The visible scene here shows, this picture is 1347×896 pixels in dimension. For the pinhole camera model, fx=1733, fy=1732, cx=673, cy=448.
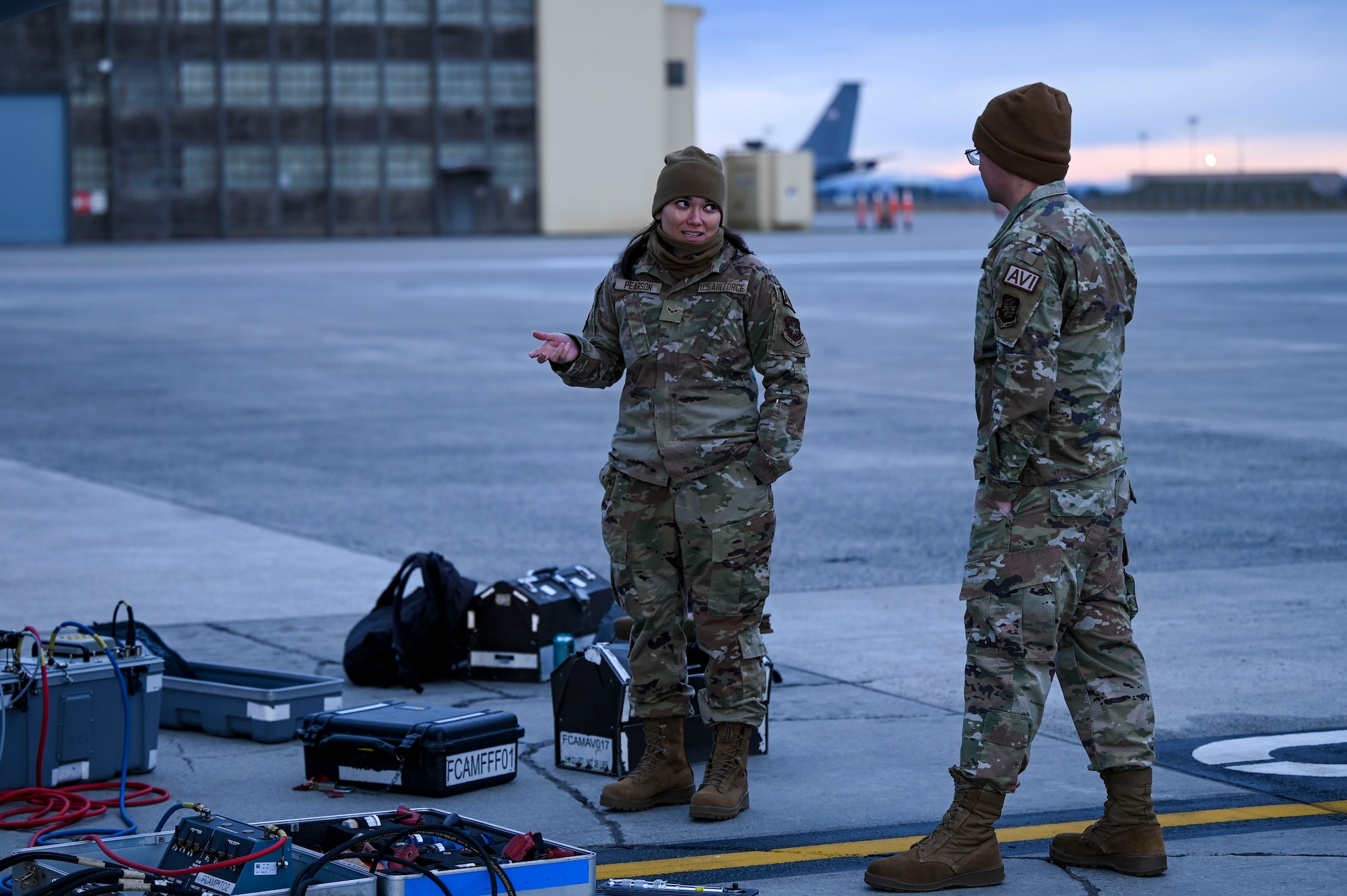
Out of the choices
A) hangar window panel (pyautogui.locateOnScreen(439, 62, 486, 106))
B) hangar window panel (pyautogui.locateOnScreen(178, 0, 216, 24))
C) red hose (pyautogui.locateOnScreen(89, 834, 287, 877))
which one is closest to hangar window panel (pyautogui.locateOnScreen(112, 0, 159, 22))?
hangar window panel (pyautogui.locateOnScreen(178, 0, 216, 24))

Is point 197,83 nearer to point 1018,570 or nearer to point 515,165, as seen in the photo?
point 515,165

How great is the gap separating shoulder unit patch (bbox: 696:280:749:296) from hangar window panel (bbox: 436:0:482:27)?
2979 inches

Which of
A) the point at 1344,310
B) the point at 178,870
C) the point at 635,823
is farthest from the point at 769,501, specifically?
the point at 1344,310

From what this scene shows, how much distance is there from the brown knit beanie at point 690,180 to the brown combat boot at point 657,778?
1628 mm

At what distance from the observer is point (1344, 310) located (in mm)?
28375

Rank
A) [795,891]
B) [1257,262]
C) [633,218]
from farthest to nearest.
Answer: [633,218] < [1257,262] < [795,891]

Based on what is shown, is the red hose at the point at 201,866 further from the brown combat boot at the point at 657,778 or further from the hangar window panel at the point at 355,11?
the hangar window panel at the point at 355,11

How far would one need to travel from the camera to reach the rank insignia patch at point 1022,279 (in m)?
4.42

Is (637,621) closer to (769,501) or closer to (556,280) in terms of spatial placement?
(769,501)

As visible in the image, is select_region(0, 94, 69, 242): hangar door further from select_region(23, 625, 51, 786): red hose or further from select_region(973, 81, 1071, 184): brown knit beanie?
select_region(973, 81, 1071, 184): brown knit beanie

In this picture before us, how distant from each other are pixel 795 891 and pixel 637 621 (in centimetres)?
115

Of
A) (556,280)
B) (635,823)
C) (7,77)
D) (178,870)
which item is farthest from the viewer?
(7,77)

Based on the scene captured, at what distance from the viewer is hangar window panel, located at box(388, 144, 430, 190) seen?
7888 centimetres

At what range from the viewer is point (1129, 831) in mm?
4711
